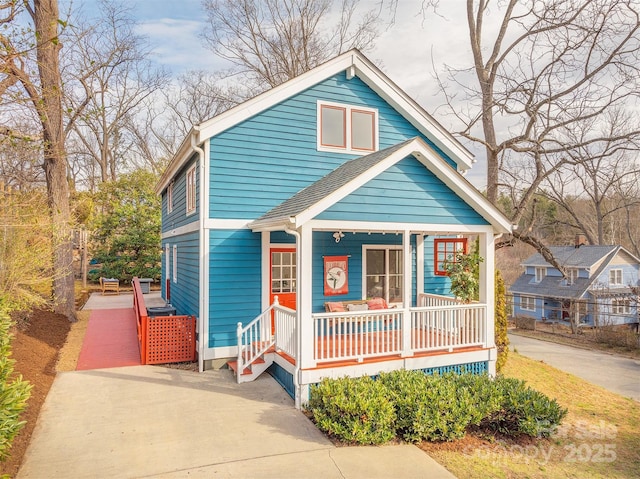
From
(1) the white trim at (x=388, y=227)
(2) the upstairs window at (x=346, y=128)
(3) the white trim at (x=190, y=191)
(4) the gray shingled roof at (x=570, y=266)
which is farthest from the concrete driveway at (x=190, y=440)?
(4) the gray shingled roof at (x=570, y=266)

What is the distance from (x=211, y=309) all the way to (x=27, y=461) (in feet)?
13.6

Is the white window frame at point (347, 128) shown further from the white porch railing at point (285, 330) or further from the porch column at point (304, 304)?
the white porch railing at point (285, 330)

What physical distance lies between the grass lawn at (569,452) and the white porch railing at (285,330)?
2.84 metres

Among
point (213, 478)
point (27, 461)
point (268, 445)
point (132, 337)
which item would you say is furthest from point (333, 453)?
point (132, 337)

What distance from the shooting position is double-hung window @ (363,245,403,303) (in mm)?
10297

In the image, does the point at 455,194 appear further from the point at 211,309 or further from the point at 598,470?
the point at 211,309

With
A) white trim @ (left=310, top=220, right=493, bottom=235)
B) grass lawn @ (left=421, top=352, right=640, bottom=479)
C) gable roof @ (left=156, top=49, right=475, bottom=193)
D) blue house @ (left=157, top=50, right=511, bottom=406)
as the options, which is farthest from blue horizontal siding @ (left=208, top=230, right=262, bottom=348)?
grass lawn @ (left=421, top=352, right=640, bottom=479)

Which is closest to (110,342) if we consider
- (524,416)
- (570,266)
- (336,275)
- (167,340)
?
(167,340)

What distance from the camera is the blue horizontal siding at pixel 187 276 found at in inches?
381

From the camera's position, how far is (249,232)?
9125mm

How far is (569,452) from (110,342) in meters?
10.7

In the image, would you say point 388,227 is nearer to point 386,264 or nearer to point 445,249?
point 386,264

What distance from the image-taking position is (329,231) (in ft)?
31.9

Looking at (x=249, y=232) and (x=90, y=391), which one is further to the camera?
(x=249, y=232)
